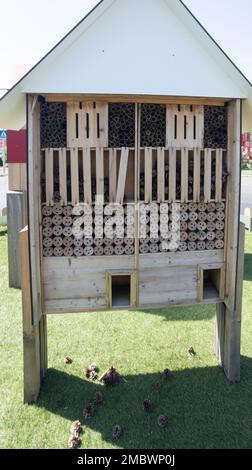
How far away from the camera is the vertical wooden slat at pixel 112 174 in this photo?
3.85 meters

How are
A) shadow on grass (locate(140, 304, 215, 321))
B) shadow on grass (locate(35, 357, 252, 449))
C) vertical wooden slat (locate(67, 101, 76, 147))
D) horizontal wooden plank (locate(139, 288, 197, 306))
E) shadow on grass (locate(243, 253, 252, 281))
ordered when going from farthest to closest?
shadow on grass (locate(243, 253, 252, 281)) < shadow on grass (locate(140, 304, 215, 321)) < horizontal wooden plank (locate(139, 288, 197, 306)) < vertical wooden slat (locate(67, 101, 76, 147)) < shadow on grass (locate(35, 357, 252, 449))

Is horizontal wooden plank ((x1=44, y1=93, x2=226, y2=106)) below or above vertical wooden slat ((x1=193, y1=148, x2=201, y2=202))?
above

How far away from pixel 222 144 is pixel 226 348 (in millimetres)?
2268

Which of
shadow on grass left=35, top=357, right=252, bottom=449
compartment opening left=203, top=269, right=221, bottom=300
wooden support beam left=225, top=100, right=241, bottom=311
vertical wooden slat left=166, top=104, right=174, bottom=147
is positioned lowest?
shadow on grass left=35, top=357, right=252, bottom=449

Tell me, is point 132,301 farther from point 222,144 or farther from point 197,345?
point 222,144

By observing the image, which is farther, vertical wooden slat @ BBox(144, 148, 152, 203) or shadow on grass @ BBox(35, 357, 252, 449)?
vertical wooden slat @ BBox(144, 148, 152, 203)

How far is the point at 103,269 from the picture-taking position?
406 cm

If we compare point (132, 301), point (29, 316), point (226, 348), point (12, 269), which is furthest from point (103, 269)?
point (12, 269)

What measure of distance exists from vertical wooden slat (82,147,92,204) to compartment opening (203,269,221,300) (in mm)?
1662

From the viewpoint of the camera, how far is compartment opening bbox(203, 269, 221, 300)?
4.39m

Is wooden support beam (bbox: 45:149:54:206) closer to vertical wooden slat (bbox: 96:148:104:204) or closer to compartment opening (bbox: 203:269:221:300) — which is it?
vertical wooden slat (bbox: 96:148:104:204)

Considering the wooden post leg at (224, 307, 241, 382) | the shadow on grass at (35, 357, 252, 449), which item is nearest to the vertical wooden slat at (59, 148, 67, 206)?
the shadow on grass at (35, 357, 252, 449)

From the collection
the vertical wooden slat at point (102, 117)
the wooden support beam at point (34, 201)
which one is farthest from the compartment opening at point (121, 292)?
the vertical wooden slat at point (102, 117)

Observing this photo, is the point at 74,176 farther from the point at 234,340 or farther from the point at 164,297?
the point at 234,340
